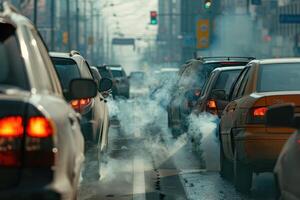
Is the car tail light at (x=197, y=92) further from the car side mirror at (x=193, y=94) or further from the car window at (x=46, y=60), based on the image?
the car window at (x=46, y=60)

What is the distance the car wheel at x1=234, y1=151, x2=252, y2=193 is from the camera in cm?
1049

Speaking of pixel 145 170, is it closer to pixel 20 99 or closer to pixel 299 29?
pixel 20 99

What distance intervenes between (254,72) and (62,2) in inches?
6467

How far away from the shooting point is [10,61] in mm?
5434

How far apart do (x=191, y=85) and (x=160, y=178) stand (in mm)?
6514

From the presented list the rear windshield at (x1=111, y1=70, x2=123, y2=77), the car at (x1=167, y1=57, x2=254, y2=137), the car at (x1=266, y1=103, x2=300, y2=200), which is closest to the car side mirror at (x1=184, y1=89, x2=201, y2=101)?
the car at (x1=167, y1=57, x2=254, y2=137)

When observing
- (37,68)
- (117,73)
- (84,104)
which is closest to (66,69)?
(84,104)

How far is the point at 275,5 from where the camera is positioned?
4242 inches

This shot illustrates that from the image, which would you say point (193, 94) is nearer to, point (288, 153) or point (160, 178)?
point (160, 178)

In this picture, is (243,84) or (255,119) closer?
(255,119)

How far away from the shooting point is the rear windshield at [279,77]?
34.1ft

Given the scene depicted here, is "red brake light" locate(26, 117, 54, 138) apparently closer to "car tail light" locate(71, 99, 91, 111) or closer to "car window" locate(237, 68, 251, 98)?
"car tail light" locate(71, 99, 91, 111)

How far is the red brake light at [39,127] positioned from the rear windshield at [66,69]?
6679mm

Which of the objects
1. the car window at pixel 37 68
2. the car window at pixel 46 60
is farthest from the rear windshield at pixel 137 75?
the car window at pixel 37 68
